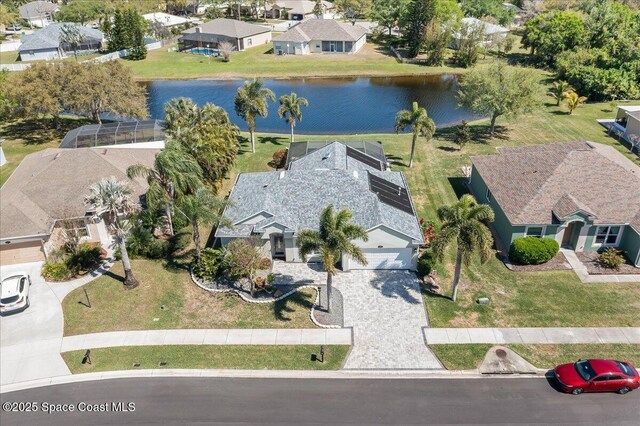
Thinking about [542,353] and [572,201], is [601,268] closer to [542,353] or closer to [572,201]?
[572,201]

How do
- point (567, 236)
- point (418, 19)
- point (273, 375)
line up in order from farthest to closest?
point (418, 19), point (567, 236), point (273, 375)

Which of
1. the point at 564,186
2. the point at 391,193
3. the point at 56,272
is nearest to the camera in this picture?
the point at 56,272

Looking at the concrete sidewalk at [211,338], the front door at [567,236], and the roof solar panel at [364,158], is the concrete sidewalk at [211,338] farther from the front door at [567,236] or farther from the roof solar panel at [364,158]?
the front door at [567,236]

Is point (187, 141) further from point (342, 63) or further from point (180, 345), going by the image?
point (342, 63)

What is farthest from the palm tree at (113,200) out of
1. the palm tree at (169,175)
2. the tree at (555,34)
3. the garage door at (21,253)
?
the tree at (555,34)

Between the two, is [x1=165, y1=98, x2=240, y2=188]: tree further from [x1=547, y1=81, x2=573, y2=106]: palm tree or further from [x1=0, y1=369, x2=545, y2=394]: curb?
[x1=547, y1=81, x2=573, y2=106]: palm tree

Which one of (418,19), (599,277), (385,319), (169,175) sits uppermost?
(418,19)

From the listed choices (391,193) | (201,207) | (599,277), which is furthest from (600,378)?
(201,207)
